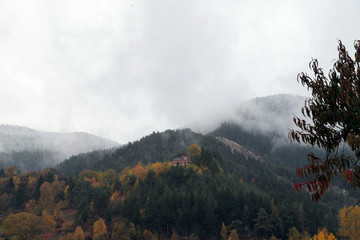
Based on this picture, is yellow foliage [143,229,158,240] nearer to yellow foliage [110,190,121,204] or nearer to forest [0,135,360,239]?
forest [0,135,360,239]

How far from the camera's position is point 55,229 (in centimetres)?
9381

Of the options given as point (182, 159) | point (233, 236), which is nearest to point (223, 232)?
point (233, 236)

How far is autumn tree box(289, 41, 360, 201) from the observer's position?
11445 millimetres

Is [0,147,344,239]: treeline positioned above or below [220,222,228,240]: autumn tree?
above

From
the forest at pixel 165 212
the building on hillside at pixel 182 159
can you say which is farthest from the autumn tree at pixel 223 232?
the building on hillside at pixel 182 159

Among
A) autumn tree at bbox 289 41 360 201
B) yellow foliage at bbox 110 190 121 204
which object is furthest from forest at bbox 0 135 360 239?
autumn tree at bbox 289 41 360 201

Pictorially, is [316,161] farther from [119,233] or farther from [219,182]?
[219,182]

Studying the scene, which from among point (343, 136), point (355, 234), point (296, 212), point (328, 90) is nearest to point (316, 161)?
point (343, 136)

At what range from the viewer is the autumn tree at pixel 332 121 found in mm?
11445

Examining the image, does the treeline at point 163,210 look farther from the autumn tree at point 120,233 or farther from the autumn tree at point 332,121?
the autumn tree at point 332,121

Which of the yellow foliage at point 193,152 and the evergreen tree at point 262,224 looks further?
the yellow foliage at point 193,152

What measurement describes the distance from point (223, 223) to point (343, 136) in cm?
9281

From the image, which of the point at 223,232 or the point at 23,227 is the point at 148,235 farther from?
the point at 23,227

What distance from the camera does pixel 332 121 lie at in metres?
12.1
